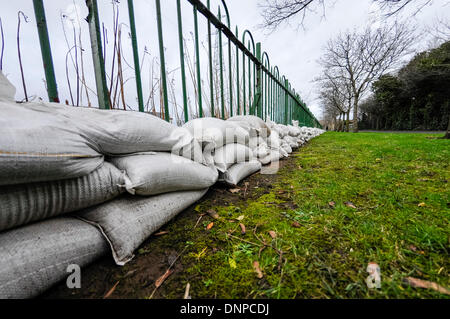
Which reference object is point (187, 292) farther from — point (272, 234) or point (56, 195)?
point (56, 195)

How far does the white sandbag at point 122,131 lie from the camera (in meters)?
0.78

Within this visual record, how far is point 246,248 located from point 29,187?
83 centimetres

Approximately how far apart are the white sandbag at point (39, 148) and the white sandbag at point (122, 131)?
0.07 meters

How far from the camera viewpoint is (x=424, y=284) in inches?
21.6

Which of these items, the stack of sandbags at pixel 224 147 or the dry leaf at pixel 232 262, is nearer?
the dry leaf at pixel 232 262

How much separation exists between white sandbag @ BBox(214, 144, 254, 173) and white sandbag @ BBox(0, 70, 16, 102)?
113 centimetres

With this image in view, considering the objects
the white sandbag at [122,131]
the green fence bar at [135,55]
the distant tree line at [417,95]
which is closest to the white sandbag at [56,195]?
the white sandbag at [122,131]

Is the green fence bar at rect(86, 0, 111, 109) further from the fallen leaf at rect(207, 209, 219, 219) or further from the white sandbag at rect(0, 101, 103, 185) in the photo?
the fallen leaf at rect(207, 209, 219, 219)

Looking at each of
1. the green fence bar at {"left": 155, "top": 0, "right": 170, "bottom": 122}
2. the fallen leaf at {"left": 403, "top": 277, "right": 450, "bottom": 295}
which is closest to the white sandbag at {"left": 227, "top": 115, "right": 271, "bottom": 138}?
the green fence bar at {"left": 155, "top": 0, "right": 170, "bottom": 122}

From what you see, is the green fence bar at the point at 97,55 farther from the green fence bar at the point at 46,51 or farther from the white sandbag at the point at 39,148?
the white sandbag at the point at 39,148

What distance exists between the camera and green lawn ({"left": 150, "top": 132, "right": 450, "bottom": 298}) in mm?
585

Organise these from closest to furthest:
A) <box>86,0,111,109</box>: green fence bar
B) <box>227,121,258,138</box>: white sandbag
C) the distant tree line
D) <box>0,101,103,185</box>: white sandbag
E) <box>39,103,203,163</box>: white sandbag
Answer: <box>0,101,103,185</box>: white sandbag < <box>39,103,203,163</box>: white sandbag < <box>86,0,111,109</box>: green fence bar < <box>227,121,258,138</box>: white sandbag < the distant tree line

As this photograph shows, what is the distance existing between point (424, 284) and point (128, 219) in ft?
3.47
